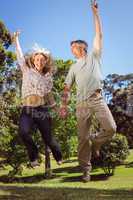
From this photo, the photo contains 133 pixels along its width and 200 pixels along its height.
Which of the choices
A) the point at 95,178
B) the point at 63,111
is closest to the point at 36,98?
the point at 63,111

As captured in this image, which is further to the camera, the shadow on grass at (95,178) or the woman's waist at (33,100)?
the shadow on grass at (95,178)

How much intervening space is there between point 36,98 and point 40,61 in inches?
31.6

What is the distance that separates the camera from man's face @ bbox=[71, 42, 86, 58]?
9.23 meters

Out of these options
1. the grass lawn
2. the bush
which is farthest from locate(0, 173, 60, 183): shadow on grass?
the bush

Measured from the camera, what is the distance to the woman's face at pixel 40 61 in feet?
30.6

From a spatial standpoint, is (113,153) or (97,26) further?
(113,153)

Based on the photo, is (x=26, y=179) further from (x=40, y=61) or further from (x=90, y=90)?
(x=90, y=90)

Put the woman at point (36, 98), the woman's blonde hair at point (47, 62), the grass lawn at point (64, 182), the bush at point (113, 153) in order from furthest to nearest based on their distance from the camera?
the bush at point (113, 153) → the woman's blonde hair at point (47, 62) → the woman at point (36, 98) → the grass lawn at point (64, 182)

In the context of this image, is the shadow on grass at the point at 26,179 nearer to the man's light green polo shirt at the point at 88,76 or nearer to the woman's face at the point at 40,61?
the woman's face at the point at 40,61

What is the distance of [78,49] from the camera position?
364 inches

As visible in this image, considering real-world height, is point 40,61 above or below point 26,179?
above

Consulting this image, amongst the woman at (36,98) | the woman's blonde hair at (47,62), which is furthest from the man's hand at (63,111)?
the woman's blonde hair at (47,62)

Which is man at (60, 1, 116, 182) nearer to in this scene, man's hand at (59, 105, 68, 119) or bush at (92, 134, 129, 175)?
man's hand at (59, 105, 68, 119)

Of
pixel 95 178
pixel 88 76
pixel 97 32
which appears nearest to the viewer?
pixel 88 76
